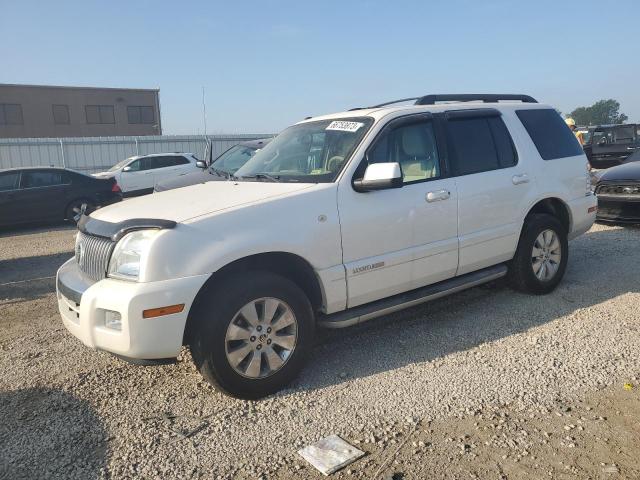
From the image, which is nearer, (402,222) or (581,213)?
(402,222)

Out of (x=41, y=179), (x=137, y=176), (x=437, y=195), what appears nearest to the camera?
(x=437, y=195)

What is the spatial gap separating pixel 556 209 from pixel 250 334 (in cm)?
375

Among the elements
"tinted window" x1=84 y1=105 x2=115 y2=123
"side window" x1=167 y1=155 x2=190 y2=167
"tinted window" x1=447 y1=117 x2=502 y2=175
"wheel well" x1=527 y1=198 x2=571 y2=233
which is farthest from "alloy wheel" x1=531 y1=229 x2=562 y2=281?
"tinted window" x1=84 y1=105 x2=115 y2=123

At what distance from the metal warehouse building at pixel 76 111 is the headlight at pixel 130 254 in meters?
45.8

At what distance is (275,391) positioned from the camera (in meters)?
3.57

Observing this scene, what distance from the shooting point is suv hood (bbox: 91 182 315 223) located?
11.5 ft

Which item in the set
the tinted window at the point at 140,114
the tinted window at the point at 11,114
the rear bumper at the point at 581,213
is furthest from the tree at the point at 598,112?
the rear bumper at the point at 581,213

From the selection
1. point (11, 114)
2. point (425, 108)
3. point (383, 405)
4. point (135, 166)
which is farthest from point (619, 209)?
point (11, 114)

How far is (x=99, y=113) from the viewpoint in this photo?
45.9 meters

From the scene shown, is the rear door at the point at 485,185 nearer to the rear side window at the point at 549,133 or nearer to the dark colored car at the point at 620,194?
the rear side window at the point at 549,133

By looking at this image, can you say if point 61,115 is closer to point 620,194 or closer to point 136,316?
point 620,194

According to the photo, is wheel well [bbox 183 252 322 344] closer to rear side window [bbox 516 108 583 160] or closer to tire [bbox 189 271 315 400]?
tire [bbox 189 271 315 400]

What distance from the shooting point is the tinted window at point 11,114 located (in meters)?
42.7

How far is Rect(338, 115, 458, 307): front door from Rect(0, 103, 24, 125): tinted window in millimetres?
47328
